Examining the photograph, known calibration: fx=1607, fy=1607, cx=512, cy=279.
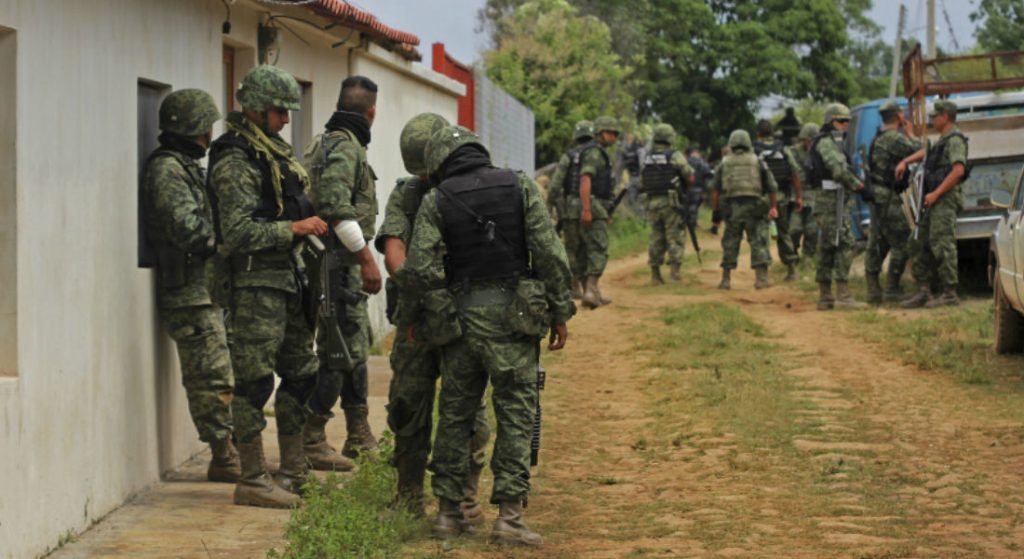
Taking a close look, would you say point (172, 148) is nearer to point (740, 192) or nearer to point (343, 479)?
point (343, 479)

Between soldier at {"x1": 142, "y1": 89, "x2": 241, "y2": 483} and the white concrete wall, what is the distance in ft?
0.40

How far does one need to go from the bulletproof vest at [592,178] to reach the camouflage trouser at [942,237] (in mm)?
3147

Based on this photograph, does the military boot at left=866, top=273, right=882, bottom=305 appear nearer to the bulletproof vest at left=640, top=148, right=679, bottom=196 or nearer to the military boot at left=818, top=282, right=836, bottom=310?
the military boot at left=818, top=282, right=836, bottom=310

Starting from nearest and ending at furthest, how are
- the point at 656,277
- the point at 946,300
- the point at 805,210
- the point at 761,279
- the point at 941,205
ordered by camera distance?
1. the point at 941,205
2. the point at 946,300
3. the point at 761,279
4. the point at 656,277
5. the point at 805,210

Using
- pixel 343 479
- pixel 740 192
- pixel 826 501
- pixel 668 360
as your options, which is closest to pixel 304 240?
pixel 343 479

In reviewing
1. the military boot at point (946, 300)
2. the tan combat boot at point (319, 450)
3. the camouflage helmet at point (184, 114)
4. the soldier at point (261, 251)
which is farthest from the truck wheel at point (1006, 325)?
the camouflage helmet at point (184, 114)

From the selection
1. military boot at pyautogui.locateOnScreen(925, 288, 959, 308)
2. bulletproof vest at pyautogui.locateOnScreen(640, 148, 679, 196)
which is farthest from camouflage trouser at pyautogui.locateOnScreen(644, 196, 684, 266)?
military boot at pyautogui.locateOnScreen(925, 288, 959, 308)

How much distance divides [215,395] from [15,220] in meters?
1.91

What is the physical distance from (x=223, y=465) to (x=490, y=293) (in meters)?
2.07

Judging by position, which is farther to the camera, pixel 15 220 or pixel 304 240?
pixel 304 240

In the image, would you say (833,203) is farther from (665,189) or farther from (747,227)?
(665,189)

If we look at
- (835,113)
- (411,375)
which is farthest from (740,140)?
(411,375)

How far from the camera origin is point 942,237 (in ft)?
50.0

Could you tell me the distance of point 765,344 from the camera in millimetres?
13930
